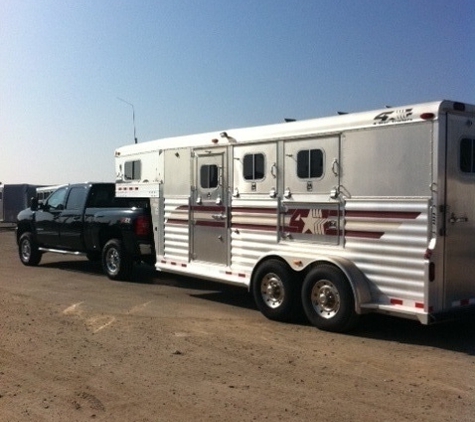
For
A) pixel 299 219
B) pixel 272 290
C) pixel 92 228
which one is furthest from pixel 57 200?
pixel 299 219

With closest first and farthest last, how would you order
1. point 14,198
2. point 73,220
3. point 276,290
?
point 276,290 < point 73,220 < point 14,198

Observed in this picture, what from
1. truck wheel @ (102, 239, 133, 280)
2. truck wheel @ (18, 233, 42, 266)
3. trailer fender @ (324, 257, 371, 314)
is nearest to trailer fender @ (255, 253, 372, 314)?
trailer fender @ (324, 257, 371, 314)

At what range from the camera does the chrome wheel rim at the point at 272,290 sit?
808 centimetres

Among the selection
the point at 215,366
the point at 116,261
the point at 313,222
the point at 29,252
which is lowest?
the point at 215,366

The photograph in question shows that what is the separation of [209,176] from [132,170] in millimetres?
2620

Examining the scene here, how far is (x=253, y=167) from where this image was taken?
8703 mm

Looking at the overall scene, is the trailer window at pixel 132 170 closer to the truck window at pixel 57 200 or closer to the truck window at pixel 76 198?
the truck window at pixel 76 198

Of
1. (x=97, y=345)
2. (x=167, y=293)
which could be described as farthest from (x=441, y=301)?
(x=167, y=293)

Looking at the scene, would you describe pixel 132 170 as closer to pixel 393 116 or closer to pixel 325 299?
pixel 325 299

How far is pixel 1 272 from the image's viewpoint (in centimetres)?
1365

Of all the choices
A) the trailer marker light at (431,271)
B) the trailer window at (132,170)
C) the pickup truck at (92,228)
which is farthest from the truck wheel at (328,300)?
the trailer window at (132,170)

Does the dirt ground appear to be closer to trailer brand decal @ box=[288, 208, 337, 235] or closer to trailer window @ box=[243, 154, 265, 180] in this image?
trailer brand decal @ box=[288, 208, 337, 235]

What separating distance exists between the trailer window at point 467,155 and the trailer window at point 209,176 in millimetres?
3806

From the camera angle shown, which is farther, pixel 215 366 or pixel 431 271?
→ pixel 431 271
